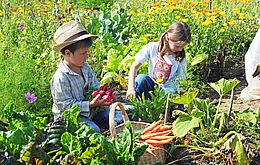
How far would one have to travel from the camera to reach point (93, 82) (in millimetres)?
3979

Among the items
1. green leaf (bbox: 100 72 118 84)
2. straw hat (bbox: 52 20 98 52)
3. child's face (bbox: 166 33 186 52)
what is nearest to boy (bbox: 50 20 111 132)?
straw hat (bbox: 52 20 98 52)

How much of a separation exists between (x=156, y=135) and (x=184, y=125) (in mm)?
217

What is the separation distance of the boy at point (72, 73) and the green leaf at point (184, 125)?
68 centimetres

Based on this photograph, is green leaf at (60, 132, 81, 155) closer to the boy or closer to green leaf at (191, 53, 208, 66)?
the boy

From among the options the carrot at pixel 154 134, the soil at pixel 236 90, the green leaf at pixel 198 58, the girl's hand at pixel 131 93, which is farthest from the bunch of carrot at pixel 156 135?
the green leaf at pixel 198 58

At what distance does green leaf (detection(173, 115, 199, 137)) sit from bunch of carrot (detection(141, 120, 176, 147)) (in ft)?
0.21

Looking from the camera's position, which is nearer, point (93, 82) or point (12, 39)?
point (93, 82)

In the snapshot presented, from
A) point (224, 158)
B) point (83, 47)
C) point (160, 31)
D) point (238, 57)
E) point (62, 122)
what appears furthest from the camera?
point (238, 57)

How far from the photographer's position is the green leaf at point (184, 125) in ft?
10.4

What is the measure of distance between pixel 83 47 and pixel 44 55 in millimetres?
1551

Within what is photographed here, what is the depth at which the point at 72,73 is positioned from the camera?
12.2 ft

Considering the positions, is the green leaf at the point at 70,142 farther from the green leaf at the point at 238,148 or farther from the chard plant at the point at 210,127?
the green leaf at the point at 238,148

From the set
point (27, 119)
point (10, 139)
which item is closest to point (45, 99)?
point (27, 119)

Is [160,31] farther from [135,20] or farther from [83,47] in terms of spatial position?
[83,47]
